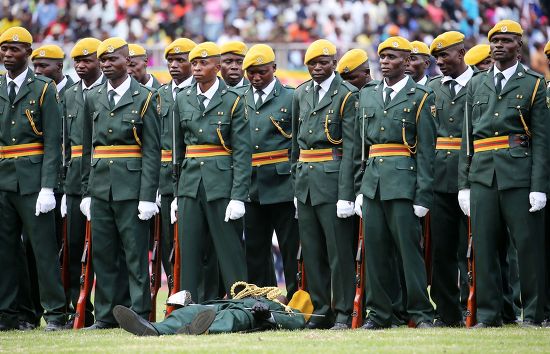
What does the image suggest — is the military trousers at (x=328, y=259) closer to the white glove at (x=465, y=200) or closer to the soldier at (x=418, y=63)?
the white glove at (x=465, y=200)

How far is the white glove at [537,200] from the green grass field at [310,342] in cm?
107

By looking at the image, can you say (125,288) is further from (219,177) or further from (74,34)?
(74,34)

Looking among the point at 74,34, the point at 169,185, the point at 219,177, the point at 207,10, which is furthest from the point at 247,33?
the point at 219,177

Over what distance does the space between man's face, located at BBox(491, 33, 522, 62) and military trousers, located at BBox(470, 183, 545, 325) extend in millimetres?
1154

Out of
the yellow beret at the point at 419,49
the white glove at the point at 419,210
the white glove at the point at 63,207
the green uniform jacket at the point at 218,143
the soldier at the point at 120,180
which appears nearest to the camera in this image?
the white glove at the point at 419,210

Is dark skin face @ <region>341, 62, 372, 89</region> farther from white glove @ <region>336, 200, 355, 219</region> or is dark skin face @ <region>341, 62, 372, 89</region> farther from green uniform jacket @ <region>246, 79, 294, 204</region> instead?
white glove @ <region>336, 200, 355, 219</region>

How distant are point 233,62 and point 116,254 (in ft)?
9.12

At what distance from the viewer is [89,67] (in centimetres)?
1389

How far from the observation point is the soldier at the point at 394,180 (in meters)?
12.0

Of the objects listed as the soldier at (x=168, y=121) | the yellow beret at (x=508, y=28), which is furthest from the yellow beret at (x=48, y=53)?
the yellow beret at (x=508, y=28)

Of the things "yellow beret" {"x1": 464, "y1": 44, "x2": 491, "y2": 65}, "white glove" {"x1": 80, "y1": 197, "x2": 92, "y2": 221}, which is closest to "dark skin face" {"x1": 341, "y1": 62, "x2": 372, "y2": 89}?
"yellow beret" {"x1": 464, "y1": 44, "x2": 491, "y2": 65}

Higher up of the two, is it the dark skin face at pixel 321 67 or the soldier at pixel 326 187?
the dark skin face at pixel 321 67

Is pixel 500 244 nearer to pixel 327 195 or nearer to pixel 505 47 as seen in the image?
pixel 327 195

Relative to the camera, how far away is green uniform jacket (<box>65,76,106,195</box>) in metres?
13.7
